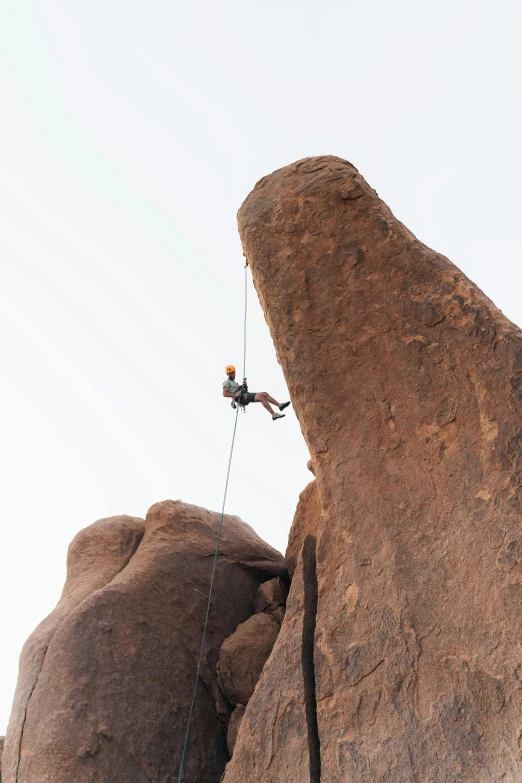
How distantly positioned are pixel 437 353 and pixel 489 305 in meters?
0.82

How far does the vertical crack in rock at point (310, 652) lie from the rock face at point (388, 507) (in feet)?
0.07

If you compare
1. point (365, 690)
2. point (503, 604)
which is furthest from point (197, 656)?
point (503, 604)

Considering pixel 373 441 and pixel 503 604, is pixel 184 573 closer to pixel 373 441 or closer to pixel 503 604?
pixel 373 441

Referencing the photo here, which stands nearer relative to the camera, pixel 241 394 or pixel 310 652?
pixel 310 652

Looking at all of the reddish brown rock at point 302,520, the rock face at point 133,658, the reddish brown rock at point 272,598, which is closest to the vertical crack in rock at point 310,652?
the reddish brown rock at point 302,520

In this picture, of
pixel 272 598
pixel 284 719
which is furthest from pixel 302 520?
pixel 284 719

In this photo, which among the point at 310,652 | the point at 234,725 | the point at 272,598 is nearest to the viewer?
the point at 310,652

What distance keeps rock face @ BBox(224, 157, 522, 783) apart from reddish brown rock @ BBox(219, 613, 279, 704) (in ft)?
4.77

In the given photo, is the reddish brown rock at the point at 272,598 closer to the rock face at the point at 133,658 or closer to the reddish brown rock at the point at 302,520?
the rock face at the point at 133,658

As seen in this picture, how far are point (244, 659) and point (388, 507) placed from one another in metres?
3.27

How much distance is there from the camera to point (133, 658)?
10.0 m

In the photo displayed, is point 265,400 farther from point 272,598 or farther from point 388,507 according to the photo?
point 388,507

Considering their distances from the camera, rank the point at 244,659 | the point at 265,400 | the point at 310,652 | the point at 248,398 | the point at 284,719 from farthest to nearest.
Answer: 1. the point at 248,398
2. the point at 265,400
3. the point at 244,659
4. the point at 310,652
5. the point at 284,719

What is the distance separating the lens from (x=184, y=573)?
11.2 metres
